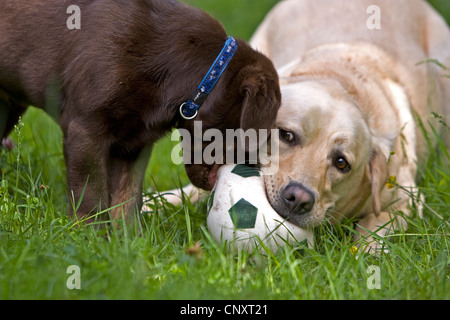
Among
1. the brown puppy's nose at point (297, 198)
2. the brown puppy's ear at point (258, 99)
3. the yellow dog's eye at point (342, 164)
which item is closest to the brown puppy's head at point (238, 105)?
the brown puppy's ear at point (258, 99)

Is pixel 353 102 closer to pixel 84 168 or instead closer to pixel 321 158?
pixel 321 158

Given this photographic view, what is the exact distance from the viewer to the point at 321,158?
148 inches

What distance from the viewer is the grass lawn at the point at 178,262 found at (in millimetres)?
2656

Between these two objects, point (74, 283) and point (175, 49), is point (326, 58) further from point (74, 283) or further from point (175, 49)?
point (74, 283)

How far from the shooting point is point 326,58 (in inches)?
194

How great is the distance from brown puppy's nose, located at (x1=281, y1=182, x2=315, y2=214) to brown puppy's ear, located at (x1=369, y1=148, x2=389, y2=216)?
0.71 m

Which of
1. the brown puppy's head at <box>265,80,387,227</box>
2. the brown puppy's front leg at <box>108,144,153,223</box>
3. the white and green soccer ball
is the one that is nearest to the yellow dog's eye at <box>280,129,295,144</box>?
the brown puppy's head at <box>265,80,387,227</box>

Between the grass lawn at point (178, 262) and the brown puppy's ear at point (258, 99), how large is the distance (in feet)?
2.14

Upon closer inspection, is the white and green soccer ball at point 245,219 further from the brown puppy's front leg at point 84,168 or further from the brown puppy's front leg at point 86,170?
the brown puppy's front leg at point 84,168

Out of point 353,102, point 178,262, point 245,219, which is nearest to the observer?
point 178,262

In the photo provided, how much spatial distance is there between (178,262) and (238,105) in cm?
101

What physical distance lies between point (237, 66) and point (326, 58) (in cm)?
159

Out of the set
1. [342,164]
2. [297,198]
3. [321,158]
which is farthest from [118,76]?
[342,164]

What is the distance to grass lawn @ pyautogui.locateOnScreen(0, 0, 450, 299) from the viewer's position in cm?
266
